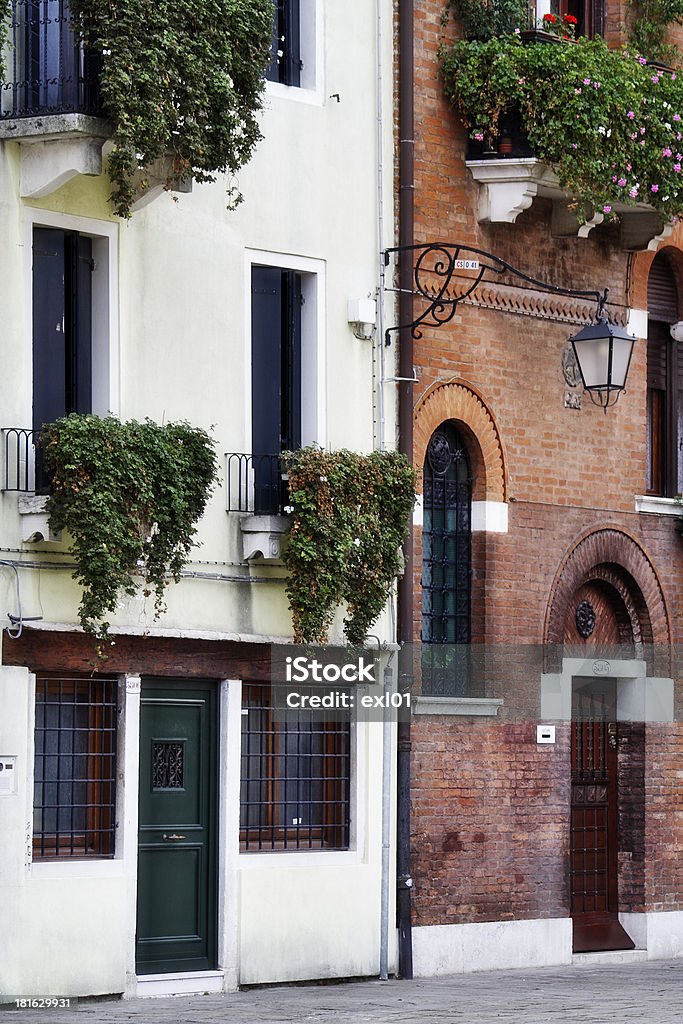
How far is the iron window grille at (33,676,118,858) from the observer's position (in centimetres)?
1459

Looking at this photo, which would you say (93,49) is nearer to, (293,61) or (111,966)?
(293,61)

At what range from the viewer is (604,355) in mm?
16969

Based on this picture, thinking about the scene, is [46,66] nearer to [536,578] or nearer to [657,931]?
[536,578]

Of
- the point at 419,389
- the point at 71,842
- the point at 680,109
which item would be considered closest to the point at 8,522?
the point at 71,842

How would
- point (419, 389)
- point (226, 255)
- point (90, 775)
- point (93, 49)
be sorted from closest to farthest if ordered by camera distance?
point (93, 49), point (90, 775), point (226, 255), point (419, 389)

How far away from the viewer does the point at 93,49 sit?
1398 centimetres

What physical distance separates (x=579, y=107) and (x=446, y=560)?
3931mm

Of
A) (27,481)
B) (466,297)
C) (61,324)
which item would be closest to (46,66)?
(61,324)

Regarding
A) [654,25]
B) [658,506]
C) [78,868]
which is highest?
[654,25]

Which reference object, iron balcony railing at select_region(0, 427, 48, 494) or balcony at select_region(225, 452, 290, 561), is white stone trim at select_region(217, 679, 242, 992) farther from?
iron balcony railing at select_region(0, 427, 48, 494)

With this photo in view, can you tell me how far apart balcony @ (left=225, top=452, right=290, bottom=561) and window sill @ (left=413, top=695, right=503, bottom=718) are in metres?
2.08

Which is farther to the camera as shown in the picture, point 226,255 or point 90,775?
point 226,255

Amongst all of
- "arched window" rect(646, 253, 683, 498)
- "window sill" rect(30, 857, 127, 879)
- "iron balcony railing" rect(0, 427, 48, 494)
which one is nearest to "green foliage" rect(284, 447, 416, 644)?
"iron balcony railing" rect(0, 427, 48, 494)

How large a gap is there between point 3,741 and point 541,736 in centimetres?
570
